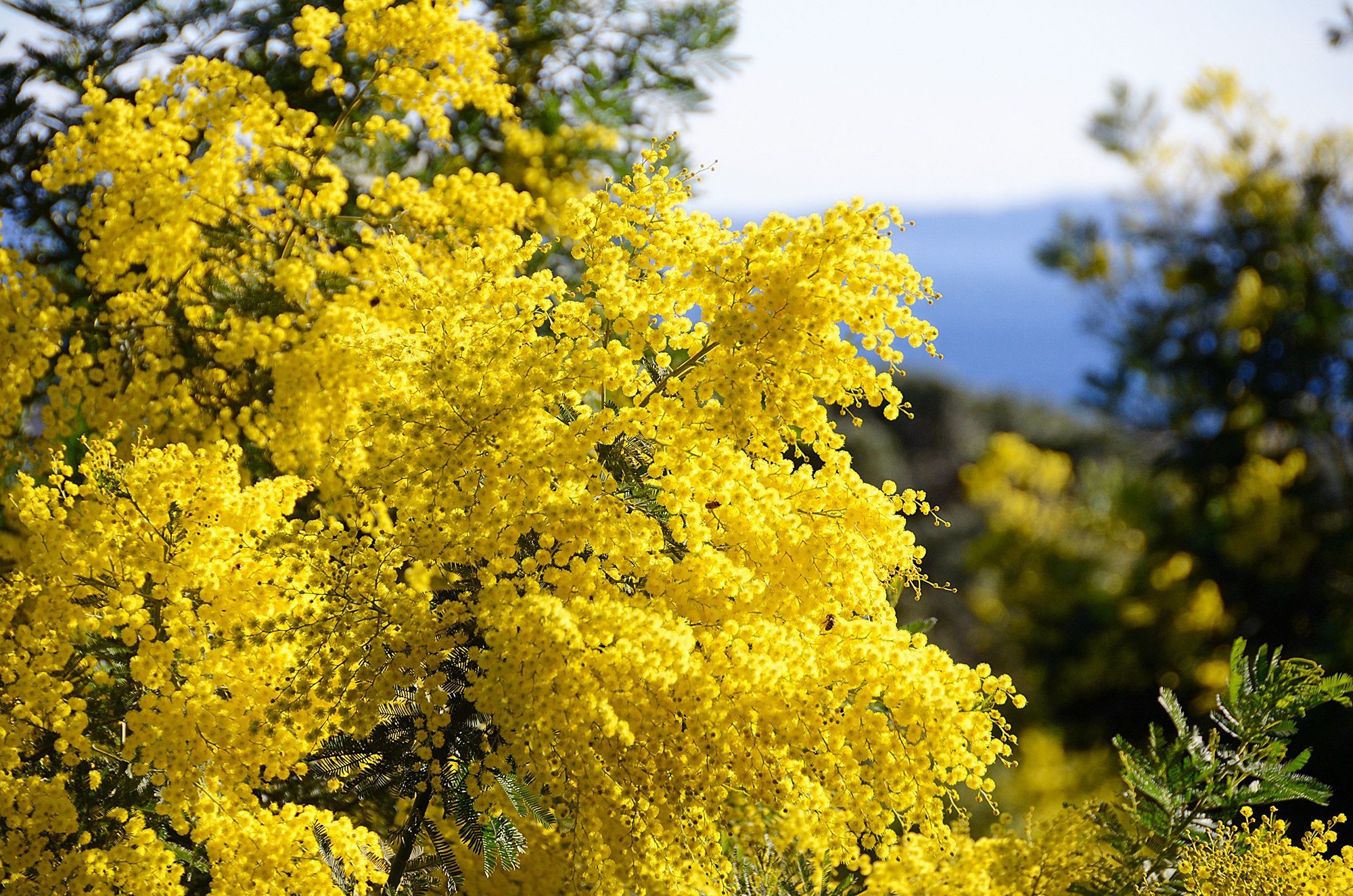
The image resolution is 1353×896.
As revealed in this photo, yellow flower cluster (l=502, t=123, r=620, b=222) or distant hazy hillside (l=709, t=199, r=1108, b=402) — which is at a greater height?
yellow flower cluster (l=502, t=123, r=620, b=222)

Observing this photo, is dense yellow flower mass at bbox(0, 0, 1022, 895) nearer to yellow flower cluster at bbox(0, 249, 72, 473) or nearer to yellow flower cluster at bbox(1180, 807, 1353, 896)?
yellow flower cluster at bbox(0, 249, 72, 473)

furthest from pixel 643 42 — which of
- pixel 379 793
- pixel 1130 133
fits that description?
pixel 1130 133

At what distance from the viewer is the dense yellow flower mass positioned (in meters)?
2.48

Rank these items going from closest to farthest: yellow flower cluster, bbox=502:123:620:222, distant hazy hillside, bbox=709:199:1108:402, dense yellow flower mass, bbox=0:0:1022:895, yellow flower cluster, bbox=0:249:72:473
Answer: dense yellow flower mass, bbox=0:0:1022:895 < yellow flower cluster, bbox=0:249:72:473 < yellow flower cluster, bbox=502:123:620:222 < distant hazy hillside, bbox=709:199:1108:402

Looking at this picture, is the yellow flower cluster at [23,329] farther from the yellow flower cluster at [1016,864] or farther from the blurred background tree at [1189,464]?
the blurred background tree at [1189,464]

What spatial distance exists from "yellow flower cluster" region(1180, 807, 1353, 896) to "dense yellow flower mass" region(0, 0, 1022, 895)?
1.95 ft

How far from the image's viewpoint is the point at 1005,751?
2676 mm

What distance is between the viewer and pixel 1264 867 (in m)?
2.73

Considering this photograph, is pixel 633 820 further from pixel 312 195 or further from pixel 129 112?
pixel 129 112

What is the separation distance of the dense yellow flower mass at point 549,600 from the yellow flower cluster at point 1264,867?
0.60 meters

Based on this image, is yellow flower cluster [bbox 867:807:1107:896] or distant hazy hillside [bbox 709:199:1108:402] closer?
yellow flower cluster [bbox 867:807:1107:896]

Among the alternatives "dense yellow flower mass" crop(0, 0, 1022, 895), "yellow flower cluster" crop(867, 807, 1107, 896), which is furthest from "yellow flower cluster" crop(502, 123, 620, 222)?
"yellow flower cluster" crop(867, 807, 1107, 896)

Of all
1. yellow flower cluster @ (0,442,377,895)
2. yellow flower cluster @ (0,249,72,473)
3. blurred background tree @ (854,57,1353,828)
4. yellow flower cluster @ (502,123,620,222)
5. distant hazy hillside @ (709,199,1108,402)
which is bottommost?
distant hazy hillside @ (709,199,1108,402)

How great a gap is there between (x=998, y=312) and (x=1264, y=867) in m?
101
